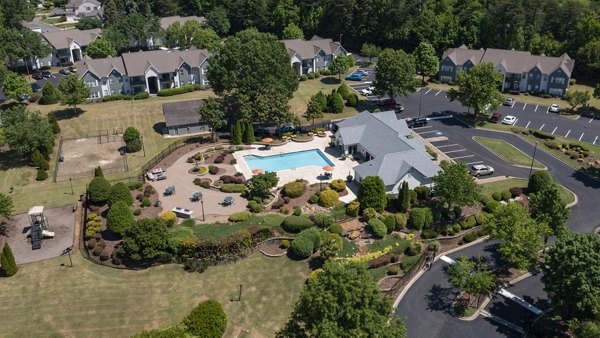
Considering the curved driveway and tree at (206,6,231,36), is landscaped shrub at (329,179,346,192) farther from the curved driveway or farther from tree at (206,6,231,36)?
Result: tree at (206,6,231,36)

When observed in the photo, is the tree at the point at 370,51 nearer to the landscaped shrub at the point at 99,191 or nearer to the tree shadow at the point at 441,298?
the landscaped shrub at the point at 99,191

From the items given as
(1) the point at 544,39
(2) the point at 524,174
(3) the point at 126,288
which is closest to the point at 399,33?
(1) the point at 544,39

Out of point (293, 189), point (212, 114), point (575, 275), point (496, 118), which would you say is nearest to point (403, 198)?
point (293, 189)

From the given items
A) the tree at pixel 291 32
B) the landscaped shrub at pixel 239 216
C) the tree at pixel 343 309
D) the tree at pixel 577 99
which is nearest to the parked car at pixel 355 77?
the tree at pixel 291 32

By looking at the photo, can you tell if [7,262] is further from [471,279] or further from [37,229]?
[471,279]

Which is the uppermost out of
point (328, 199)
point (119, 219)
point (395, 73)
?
point (395, 73)

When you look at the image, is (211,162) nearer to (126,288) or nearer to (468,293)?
(126,288)
